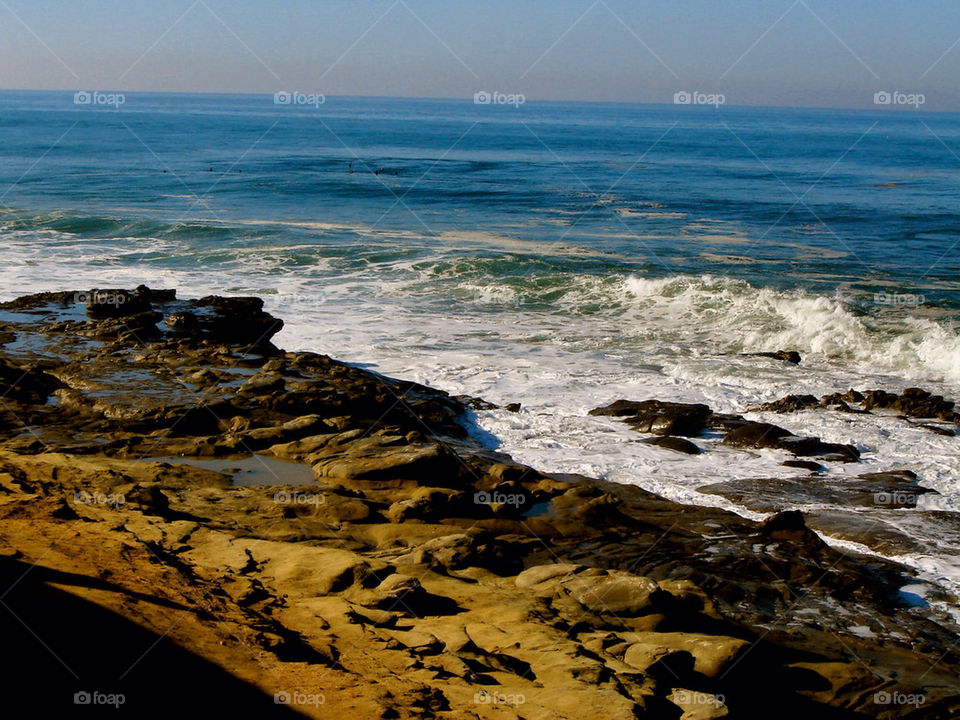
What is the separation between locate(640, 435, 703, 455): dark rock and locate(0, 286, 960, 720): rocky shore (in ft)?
0.18

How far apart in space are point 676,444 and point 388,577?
6.19m

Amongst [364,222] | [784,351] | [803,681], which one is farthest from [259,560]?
[364,222]

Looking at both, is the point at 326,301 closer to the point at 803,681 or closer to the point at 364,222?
the point at 364,222

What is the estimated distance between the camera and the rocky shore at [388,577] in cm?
586

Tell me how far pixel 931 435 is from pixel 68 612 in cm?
1216

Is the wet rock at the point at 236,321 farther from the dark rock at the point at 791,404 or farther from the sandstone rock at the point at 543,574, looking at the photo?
the sandstone rock at the point at 543,574

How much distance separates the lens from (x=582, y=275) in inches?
974

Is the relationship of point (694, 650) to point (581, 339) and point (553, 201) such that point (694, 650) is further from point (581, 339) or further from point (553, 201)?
point (553, 201)

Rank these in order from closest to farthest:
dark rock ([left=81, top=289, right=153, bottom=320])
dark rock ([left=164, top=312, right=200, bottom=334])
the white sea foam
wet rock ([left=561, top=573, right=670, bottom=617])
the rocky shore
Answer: the rocky shore → wet rock ([left=561, top=573, right=670, bottom=617]) → the white sea foam → dark rock ([left=164, top=312, right=200, bottom=334]) → dark rock ([left=81, top=289, right=153, bottom=320])

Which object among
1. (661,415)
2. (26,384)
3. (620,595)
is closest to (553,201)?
(661,415)

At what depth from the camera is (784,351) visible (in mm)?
18484

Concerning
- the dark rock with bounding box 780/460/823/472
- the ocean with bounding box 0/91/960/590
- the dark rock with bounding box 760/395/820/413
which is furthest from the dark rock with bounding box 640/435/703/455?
the dark rock with bounding box 760/395/820/413

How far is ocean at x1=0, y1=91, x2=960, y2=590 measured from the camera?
43.5ft

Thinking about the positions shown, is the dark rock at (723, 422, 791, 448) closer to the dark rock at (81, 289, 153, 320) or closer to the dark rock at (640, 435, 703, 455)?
the dark rock at (640, 435, 703, 455)
